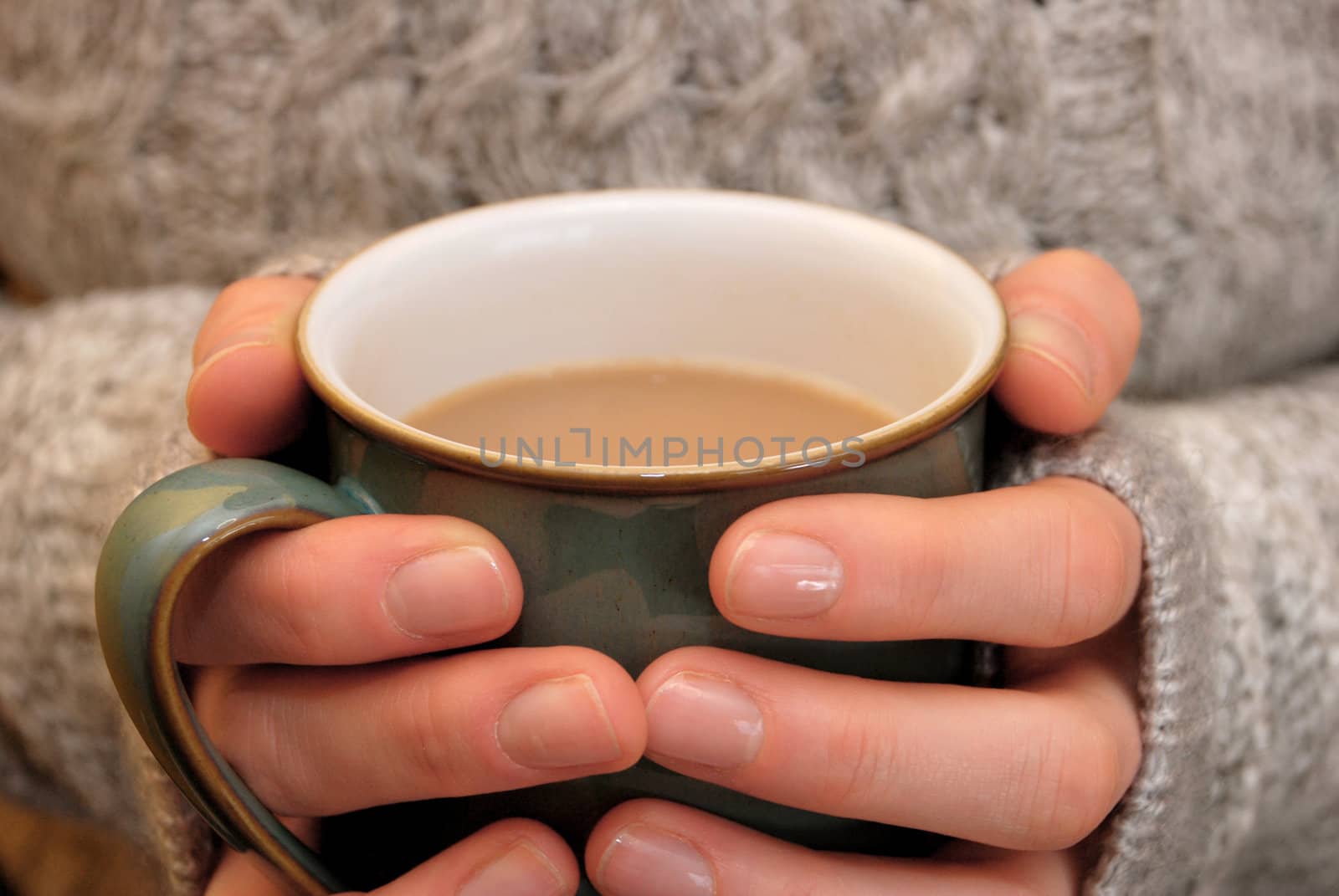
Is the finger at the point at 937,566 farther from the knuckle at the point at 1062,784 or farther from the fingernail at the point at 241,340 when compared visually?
the fingernail at the point at 241,340

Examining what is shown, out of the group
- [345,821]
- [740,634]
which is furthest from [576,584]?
[345,821]

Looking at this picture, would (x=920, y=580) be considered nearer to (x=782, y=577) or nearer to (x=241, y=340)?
(x=782, y=577)

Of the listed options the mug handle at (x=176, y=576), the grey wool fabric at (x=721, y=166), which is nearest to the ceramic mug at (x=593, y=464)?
the mug handle at (x=176, y=576)

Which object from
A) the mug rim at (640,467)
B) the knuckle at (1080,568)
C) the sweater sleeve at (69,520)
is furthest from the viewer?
the sweater sleeve at (69,520)

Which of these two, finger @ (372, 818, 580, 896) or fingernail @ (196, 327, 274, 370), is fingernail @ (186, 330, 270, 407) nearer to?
fingernail @ (196, 327, 274, 370)

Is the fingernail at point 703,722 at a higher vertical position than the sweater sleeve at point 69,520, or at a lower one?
higher

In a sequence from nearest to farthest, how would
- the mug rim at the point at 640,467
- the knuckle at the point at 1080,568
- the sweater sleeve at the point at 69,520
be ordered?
the mug rim at the point at 640,467, the knuckle at the point at 1080,568, the sweater sleeve at the point at 69,520

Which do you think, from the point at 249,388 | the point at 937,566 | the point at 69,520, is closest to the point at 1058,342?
the point at 937,566
